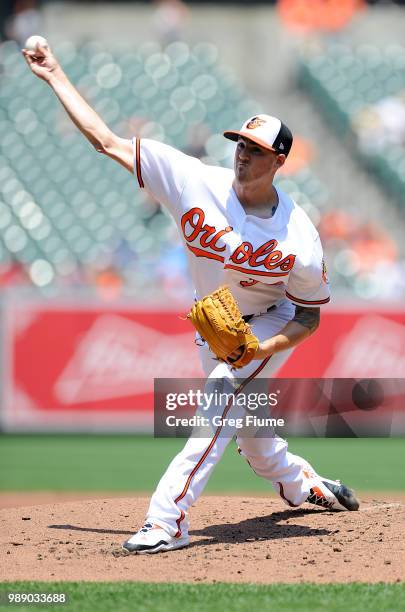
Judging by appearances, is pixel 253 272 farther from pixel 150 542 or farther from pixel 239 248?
pixel 150 542

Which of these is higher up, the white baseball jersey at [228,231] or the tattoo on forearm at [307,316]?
the white baseball jersey at [228,231]

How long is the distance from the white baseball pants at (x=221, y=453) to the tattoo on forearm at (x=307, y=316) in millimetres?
142

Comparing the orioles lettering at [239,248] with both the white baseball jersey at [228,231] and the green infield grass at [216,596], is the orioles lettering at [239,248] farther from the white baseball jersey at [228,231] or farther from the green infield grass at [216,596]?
the green infield grass at [216,596]

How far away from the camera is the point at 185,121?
A: 14250 mm

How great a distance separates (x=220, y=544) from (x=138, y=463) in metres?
3.93

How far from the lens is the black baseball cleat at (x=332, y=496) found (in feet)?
18.0

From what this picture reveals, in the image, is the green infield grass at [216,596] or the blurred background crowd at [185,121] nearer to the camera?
the green infield grass at [216,596]

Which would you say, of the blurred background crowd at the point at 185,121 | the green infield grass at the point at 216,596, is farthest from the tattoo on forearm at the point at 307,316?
the blurred background crowd at the point at 185,121

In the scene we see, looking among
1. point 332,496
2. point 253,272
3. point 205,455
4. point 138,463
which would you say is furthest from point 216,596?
point 138,463

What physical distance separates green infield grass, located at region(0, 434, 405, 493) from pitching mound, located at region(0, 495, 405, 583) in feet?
5.10

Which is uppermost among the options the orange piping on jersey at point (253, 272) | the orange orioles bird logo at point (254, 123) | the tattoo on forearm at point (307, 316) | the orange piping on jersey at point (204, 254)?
the orange orioles bird logo at point (254, 123)

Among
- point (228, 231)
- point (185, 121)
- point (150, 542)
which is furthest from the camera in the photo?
point (185, 121)

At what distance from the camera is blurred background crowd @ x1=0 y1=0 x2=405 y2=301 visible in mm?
11938

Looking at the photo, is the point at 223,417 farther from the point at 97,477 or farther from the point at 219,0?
the point at 219,0
